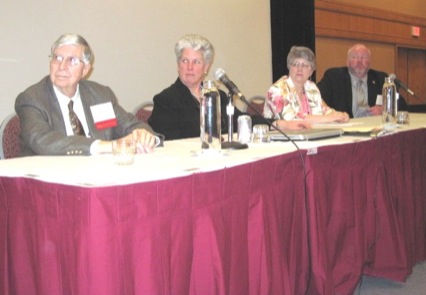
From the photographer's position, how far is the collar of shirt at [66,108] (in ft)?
7.20

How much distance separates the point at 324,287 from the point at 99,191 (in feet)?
3.87

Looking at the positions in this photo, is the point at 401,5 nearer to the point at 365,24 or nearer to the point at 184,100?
the point at 365,24

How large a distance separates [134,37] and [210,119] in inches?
96.9

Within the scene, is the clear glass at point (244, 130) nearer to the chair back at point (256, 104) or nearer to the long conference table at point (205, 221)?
the long conference table at point (205, 221)

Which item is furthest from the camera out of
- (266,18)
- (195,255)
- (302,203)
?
(266,18)

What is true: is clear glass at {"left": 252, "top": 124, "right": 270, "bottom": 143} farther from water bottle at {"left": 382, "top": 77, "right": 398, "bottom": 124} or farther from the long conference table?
water bottle at {"left": 382, "top": 77, "right": 398, "bottom": 124}

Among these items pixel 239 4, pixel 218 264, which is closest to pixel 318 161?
pixel 218 264

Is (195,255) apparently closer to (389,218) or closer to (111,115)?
(111,115)

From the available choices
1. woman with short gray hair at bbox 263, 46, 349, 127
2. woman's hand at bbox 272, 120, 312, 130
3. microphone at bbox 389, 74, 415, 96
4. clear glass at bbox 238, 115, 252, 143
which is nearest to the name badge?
clear glass at bbox 238, 115, 252, 143

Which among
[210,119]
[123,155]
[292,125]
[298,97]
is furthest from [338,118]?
[123,155]

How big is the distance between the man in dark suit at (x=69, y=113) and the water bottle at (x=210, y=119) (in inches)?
9.2

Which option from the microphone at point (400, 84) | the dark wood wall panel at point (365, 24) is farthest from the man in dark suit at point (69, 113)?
the dark wood wall panel at point (365, 24)

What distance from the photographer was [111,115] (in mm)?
2398

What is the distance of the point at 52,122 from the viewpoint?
2135 millimetres
